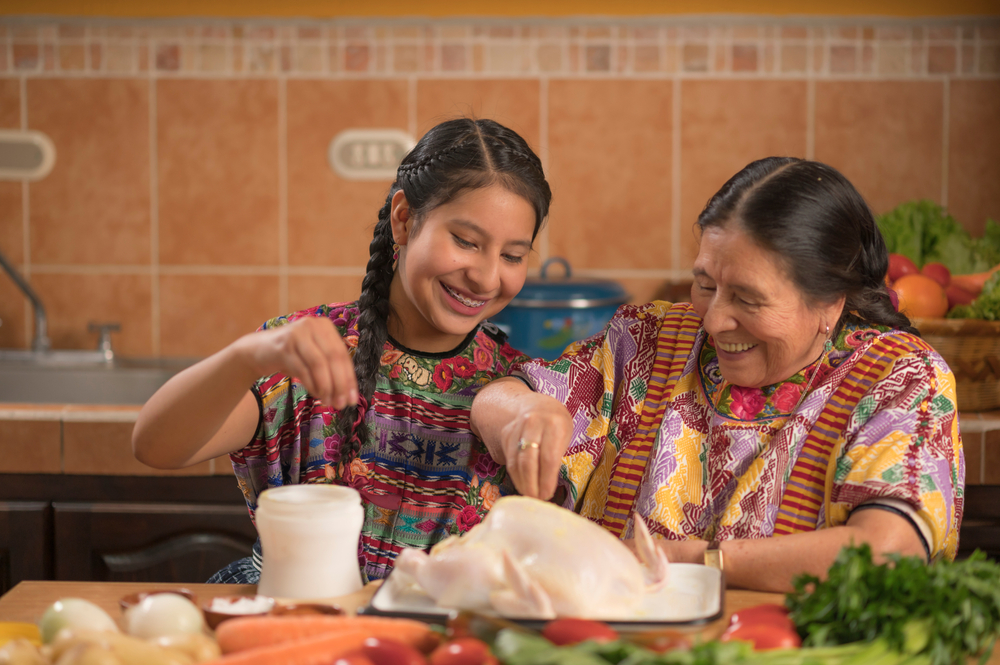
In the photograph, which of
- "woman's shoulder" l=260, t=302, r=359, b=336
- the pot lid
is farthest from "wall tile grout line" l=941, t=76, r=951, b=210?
"woman's shoulder" l=260, t=302, r=359, b=336

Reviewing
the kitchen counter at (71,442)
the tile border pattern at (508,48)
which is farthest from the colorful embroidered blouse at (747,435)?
the tile border pattern at (508,48)

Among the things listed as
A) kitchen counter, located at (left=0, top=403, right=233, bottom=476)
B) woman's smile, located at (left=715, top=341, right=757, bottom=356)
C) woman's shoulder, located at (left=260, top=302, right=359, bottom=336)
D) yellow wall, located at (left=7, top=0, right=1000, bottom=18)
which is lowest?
kitchen counter, located at (left=0, top=403, right=233, bottom=476)

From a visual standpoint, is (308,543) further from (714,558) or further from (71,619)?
(714,558)

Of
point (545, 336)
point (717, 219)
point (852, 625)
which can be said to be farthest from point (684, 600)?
point (545, 336)

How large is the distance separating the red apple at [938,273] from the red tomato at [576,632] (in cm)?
157

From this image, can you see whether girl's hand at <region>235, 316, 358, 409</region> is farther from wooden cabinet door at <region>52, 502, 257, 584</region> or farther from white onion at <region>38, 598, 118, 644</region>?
wooden cabinet door at <region>52, 502, 257, 584</region>

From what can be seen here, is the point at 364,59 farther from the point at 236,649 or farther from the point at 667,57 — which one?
the point at 236,649

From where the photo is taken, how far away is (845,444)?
120 cm

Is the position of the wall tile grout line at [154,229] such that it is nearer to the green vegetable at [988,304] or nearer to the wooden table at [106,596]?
the wooden table at [106,596]

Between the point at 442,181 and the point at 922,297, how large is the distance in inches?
45.7

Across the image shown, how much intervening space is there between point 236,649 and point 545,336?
1488mm

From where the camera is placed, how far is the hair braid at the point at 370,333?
1368 mm

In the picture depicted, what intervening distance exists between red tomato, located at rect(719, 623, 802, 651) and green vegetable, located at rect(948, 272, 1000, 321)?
51.8 inches

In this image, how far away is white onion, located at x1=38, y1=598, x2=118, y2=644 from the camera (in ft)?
2.70
